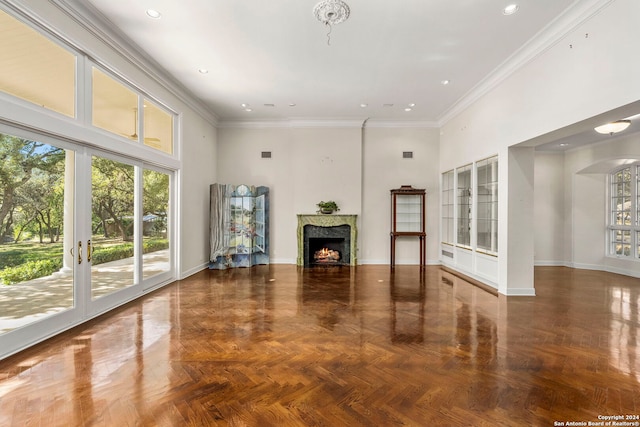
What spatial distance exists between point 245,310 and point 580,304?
4.93 metres

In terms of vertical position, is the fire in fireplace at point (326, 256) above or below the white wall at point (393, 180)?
below

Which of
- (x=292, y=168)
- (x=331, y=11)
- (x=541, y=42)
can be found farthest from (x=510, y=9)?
(x=292, y=168)

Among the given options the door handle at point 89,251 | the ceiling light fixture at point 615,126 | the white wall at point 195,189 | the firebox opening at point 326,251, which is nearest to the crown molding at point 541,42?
the ceiling light fixture at point 615,126

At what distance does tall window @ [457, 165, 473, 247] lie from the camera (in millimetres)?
6375

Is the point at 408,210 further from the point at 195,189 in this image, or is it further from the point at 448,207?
the point at 195,189

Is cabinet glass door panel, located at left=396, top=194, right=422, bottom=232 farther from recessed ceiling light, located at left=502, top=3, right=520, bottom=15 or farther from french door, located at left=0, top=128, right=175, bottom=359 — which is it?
french door, located at left=0, top=128, right=175, bottom=359

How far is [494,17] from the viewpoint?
368cm

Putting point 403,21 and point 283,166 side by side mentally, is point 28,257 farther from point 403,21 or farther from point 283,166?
point 283,166

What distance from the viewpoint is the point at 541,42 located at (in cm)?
407

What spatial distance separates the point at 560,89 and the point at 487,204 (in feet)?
7.72

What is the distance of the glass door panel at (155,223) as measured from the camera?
506 centimetres

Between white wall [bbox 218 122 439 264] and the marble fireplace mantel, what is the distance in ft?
0.75

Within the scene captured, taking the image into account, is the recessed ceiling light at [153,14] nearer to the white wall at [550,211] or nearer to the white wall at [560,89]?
the white wall at [560,89]

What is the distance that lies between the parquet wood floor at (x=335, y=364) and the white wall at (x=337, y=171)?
3.30 metres
